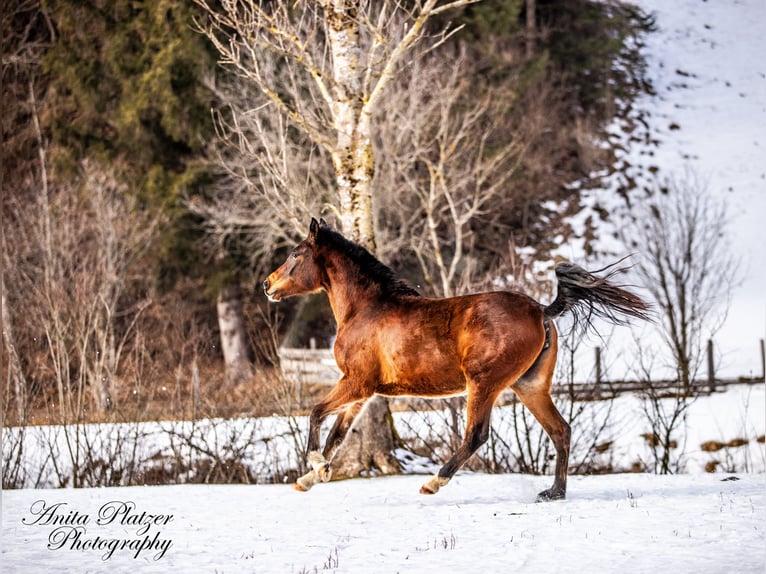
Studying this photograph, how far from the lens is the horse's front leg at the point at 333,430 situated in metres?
6.13

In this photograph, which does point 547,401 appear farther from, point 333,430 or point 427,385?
point 333,430

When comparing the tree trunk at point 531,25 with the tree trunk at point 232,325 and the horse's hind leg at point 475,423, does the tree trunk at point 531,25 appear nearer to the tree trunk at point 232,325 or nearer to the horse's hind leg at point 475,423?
the tree trunk at point 232,325

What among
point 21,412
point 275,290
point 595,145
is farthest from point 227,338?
point 275,290

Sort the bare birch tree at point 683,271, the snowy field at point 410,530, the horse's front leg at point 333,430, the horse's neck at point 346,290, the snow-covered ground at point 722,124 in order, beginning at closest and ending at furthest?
the snowy field at point 410,530, the horse's front leg at point 333,430, the horse's neck at point 346,290, the snow-covered ground at point 722,124, the bare birch tree at point 683,271

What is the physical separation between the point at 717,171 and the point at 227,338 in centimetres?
1449

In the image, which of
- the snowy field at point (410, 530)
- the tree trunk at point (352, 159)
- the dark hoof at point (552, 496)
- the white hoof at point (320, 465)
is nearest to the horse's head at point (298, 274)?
the white hoof at point (320, 465)

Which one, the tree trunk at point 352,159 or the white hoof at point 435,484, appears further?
the tree trunk at point 352,159

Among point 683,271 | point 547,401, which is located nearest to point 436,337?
point 547,401

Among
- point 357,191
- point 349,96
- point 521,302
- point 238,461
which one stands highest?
point 349,96

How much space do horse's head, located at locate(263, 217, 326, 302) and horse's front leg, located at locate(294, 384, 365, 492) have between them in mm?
810

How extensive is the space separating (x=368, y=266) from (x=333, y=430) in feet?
4.14

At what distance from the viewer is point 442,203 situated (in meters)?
21.7

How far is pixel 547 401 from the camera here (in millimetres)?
6281

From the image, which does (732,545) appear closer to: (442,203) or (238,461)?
(238,461)
